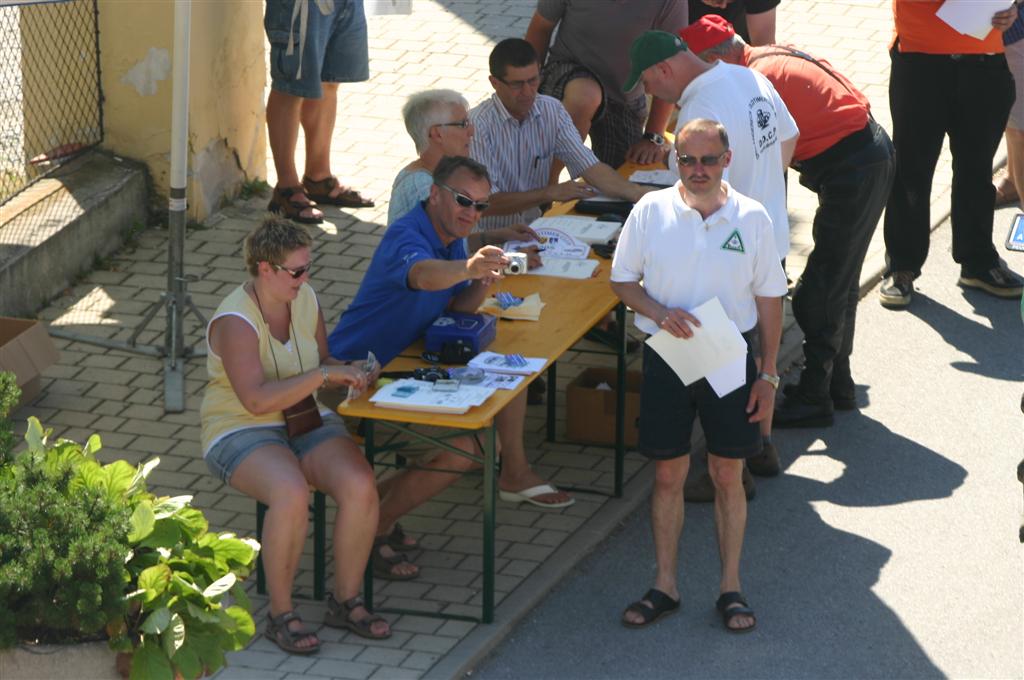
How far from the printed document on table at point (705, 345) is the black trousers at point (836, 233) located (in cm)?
181

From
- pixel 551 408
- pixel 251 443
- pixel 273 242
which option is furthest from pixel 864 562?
pixel 273 242

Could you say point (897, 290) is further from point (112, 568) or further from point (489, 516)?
point (112, 568)

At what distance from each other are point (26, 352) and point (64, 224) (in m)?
1.57

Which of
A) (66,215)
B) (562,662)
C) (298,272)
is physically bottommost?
(562,662)

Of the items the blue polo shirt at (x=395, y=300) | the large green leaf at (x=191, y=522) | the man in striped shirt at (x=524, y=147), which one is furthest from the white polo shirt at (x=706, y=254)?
the large green leaf at (x=191, y=522)

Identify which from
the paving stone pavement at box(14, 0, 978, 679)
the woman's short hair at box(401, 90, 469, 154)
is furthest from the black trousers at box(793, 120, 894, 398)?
the woman's short hair at box(401, 90, 469, 154)

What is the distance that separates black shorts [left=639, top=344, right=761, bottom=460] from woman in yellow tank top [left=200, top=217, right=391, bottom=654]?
3.48 feet

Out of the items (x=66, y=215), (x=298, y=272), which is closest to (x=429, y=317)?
(x=298, y=272)

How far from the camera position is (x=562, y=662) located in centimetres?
643

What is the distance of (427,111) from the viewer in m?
7.54

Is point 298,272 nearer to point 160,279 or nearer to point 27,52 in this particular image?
point 160,279

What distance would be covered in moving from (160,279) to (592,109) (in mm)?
2580

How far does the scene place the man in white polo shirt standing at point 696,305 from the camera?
6.41m

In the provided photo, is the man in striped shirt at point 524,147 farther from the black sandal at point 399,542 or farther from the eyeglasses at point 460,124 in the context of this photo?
the black sandal at point 399,542
